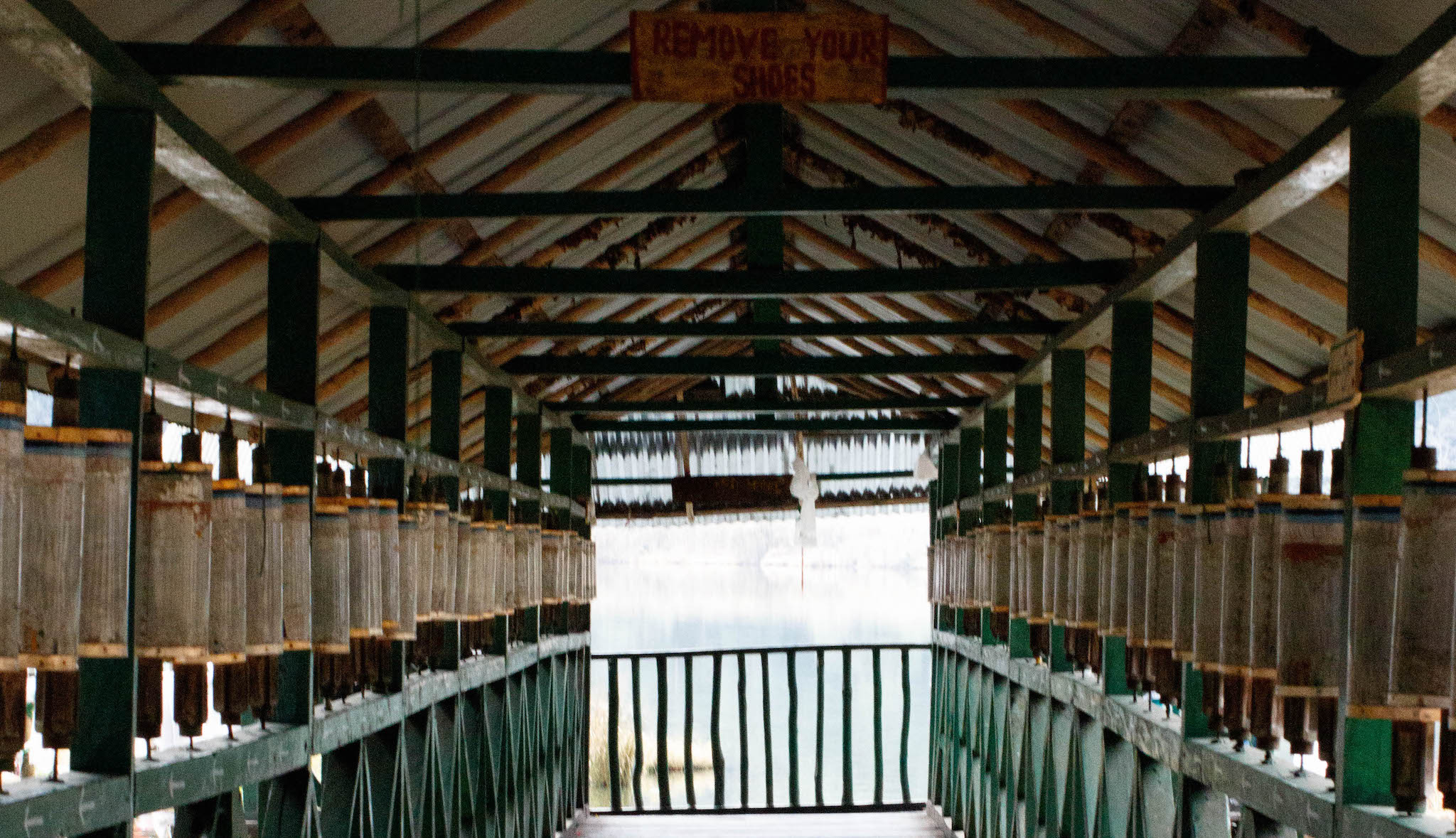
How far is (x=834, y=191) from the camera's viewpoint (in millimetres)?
4895

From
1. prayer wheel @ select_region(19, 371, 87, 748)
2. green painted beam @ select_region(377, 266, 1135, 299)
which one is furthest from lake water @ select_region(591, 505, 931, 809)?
prayer wheel @ select_region(19, 371, 87, 748)

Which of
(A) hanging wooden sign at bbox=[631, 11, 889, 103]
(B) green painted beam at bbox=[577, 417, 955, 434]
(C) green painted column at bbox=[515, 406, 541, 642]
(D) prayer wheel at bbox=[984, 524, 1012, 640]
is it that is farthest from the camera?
(B) green painted beam at bbox=[577, 417, 955, 434]

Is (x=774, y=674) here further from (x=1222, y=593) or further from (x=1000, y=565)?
(x=1222, y=593)

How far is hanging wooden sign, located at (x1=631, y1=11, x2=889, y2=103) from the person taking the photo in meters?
3.53

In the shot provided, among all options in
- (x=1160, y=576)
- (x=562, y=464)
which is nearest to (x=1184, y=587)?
(x=1160, y=576)

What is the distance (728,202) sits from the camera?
4.86 m

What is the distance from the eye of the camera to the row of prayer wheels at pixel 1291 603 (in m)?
2.59

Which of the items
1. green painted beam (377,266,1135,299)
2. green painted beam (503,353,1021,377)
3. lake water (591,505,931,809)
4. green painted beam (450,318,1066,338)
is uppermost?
green painted beam (377,266,1135,299)

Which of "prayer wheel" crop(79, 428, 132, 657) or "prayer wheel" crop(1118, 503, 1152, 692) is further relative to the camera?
"prayer wheel" crop(1118, 503, 1152, 692)

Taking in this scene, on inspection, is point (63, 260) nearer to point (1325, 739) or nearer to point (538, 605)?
point (538, 605)

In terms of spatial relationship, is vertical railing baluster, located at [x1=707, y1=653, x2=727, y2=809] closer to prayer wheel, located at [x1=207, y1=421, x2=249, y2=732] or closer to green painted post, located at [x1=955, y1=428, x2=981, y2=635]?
green painted post, located at [x1=955, y1=428, x2=981, y2=635]

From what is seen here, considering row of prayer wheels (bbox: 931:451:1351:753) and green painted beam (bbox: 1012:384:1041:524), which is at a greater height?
green painted beam (bbox: 1012:384:1041:524)

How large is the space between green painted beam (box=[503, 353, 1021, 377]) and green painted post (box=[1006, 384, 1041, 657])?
8.1 inches

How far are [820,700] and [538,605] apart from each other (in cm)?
411
